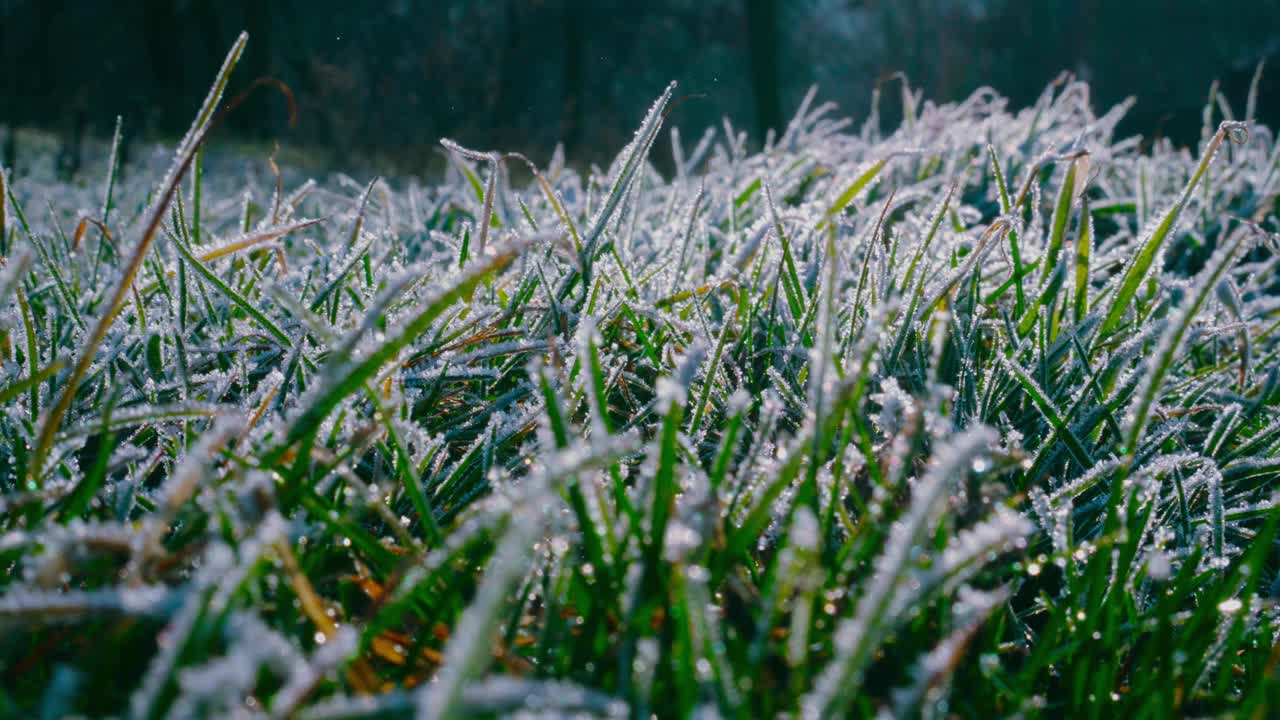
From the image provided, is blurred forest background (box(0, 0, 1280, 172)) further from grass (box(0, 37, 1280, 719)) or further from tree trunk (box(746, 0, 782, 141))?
grass (box(0, 37, 1280, 719))

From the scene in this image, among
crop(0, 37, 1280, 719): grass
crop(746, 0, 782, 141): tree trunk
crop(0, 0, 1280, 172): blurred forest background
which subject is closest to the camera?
crop(0, 37, 1280, 719): grass

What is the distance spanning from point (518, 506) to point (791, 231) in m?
0.91

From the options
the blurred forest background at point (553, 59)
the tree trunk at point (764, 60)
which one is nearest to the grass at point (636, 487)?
the blurred forest background at point (553, 59)

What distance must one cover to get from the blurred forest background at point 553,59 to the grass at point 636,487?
4668 mm

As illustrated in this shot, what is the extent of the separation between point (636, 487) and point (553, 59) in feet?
25.3

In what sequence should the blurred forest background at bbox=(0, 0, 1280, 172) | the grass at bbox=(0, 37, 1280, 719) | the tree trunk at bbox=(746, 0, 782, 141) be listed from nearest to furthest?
the grass at bbox=(0, 37, 1280, 719), the blurred forest background at bbox=(0, 0, 1280, 172), the tree trunk at bbox=(746, 0, 782, 141)

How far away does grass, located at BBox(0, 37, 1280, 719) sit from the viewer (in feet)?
1.62

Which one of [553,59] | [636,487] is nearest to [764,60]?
[553,59]

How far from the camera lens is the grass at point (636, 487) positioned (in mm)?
494

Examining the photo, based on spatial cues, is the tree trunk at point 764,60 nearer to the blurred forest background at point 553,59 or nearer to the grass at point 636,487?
the blurred forest background at point 553,59

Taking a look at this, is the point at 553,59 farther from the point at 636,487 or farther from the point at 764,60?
the point at 636,487

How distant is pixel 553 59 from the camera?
7.95m

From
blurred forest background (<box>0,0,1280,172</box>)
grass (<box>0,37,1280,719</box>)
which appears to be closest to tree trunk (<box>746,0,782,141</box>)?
blurred forest background (<box>0,0,1280,172</box>)

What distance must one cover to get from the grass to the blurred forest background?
4668 millimetres
